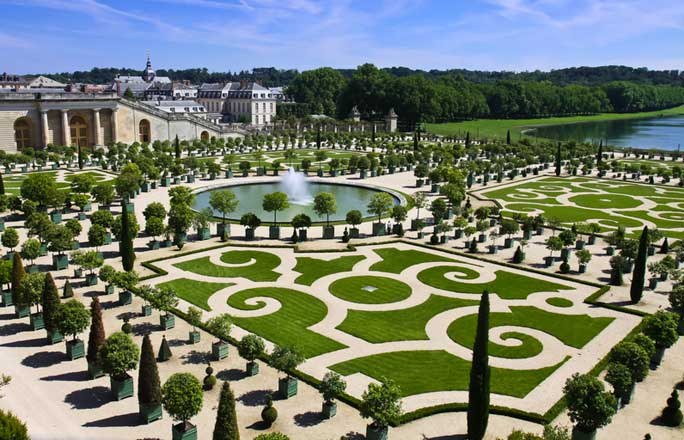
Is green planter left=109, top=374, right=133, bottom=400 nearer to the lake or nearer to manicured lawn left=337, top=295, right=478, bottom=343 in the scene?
manicured lawn left=337, top=295, right=478, bottom=343

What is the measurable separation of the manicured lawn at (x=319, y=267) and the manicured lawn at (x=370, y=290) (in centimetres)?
179

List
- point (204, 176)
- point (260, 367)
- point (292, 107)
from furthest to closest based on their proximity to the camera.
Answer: point (292, 107) → point (204, 176) → point (260, 367)

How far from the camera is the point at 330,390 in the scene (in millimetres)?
22922

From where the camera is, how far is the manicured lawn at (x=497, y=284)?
3769 centimetres

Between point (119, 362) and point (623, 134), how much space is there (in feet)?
578

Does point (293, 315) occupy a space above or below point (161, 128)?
below

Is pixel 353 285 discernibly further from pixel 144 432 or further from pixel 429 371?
pixel 144 432

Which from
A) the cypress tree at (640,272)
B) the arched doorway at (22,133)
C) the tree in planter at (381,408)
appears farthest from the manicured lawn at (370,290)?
the arched doorway at (22,133)

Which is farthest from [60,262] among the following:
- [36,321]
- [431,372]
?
[431,372]

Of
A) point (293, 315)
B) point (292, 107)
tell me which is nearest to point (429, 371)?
point (293, 315)

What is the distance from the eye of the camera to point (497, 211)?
5706cm

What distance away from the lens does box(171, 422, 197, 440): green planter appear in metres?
21.2

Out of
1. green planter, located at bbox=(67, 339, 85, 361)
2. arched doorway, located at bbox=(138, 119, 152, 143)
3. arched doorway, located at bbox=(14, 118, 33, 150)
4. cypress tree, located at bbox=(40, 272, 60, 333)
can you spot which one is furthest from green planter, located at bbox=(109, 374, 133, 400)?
arched doorway, located at bbox=(138, 119, 152, 143)

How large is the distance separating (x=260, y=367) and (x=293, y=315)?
6.26 metres
